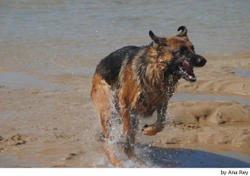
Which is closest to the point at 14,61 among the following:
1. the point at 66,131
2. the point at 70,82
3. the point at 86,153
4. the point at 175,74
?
the point at 70,82

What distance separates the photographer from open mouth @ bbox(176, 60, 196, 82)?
633cm

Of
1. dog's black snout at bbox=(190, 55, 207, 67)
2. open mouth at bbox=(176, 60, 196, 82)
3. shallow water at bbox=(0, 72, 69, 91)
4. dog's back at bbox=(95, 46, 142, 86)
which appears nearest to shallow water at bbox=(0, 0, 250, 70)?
shallow water at bbox=(0, 72, 69, 91)

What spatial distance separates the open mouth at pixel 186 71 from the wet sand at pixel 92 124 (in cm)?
110

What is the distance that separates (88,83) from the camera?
999 cm

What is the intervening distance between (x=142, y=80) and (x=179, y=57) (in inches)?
22.9

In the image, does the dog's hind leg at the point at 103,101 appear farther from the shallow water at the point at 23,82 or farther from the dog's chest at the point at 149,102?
the shallow water at the point at 23,82

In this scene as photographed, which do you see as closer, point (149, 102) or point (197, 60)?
point (197, 60)

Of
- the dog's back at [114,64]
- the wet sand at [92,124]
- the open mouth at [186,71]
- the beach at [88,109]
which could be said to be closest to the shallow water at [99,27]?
the beach at [88,109]

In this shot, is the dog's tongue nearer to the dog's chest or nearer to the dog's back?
the dog's chest

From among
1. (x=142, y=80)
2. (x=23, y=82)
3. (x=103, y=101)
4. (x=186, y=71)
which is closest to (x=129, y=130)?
A: (x=103, y=101)

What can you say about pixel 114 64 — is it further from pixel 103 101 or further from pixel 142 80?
pixel 142 80

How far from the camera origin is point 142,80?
265 inches

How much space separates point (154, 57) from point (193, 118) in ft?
5.99
